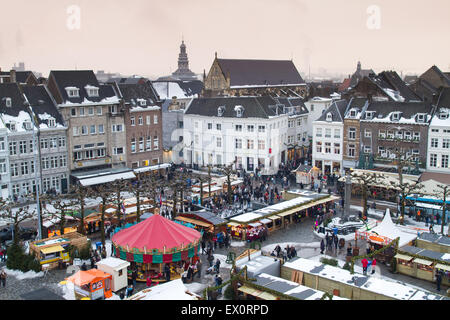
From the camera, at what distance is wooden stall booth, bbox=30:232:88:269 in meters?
32.2

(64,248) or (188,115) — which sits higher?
(188,115)

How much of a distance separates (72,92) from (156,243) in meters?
33.7

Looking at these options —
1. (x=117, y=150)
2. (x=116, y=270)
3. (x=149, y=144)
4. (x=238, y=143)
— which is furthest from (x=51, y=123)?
(x=116, y=270)

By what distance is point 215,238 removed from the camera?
37.5 metres

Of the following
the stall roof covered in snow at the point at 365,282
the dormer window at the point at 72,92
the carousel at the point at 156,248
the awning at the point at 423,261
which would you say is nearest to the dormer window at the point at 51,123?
the dormer window at the point at 72,92

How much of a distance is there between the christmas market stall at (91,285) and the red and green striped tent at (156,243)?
3012mm

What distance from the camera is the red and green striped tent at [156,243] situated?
1199 inches

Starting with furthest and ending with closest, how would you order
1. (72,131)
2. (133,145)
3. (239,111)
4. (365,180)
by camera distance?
(239,111)
(133,145)
(72,131)
(365,180)

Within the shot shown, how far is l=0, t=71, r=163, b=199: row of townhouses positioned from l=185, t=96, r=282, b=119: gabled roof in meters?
7.14

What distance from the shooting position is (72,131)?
57062 mm

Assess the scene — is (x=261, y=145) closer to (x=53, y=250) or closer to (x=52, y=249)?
(x=52, y=249)

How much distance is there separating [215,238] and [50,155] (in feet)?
88.5
